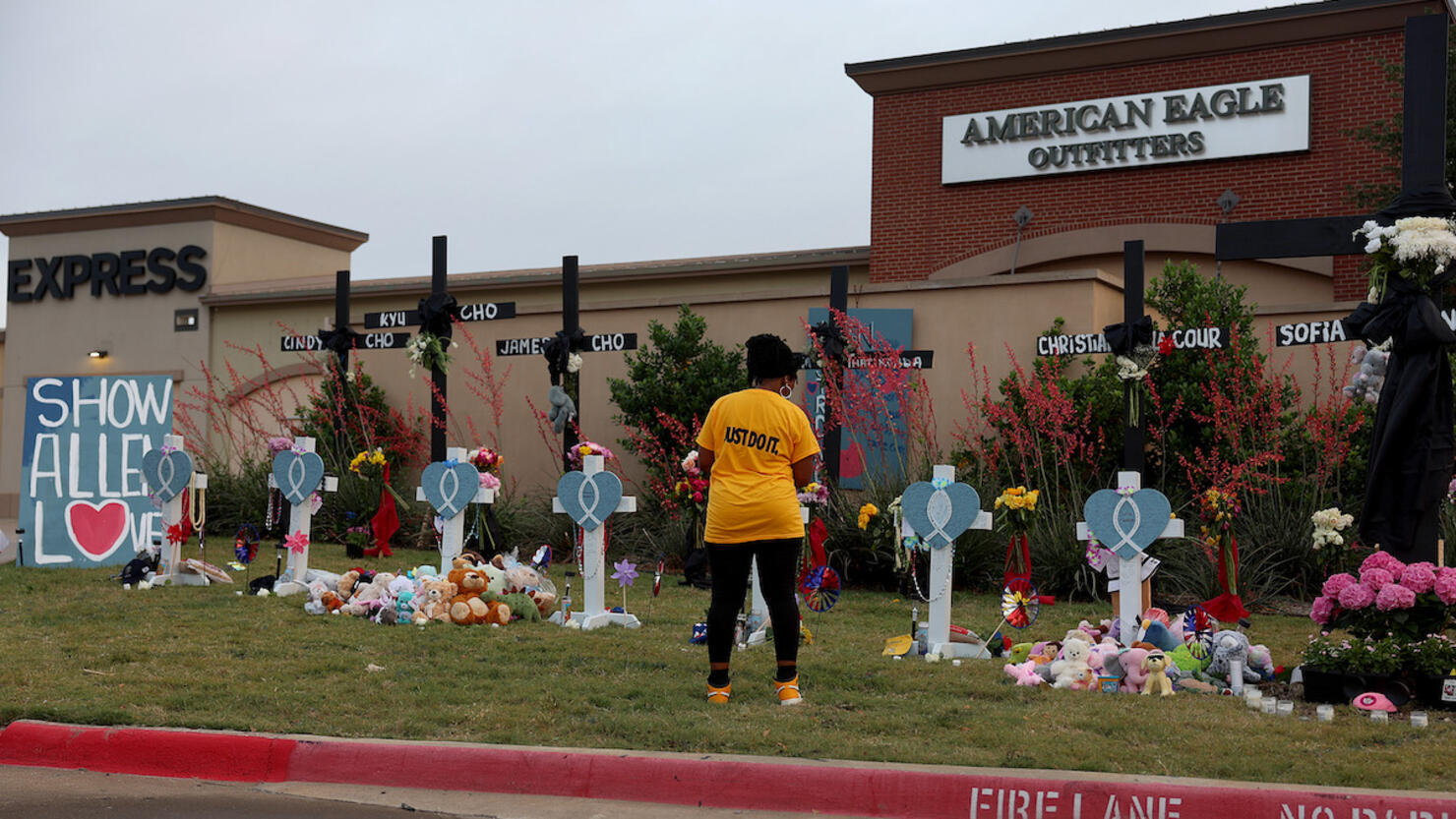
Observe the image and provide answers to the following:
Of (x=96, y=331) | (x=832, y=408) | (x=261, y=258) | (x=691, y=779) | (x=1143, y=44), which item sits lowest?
(x=691, y=779)

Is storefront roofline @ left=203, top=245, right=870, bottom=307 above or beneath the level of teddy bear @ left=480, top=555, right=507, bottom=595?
above

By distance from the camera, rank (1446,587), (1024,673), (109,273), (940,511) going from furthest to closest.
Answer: (109,273), (940,511), (1024,673), (1446,587)

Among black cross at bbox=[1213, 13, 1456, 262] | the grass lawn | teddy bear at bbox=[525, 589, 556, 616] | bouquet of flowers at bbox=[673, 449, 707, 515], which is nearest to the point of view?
A: the grass lawn

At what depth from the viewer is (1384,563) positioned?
6.73m

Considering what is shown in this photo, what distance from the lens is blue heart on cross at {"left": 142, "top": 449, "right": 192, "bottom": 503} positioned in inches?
417

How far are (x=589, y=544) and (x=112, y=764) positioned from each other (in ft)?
12.5

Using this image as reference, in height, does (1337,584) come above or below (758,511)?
below

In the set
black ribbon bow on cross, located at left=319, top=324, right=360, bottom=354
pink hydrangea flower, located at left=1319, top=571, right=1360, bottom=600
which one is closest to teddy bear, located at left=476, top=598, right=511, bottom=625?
pink hydrangea flower, located at left=1319, top=571, right=1360, bottom=600

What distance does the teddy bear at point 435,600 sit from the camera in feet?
29.6

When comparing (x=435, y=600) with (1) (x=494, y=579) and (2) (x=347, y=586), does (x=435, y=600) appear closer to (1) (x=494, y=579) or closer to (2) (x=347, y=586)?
(1) (x=494, y=579)

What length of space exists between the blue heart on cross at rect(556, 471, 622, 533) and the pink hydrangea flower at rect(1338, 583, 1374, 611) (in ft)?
15.1

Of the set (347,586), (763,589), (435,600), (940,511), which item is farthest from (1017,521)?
(347,586)

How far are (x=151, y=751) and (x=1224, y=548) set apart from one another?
723 cm

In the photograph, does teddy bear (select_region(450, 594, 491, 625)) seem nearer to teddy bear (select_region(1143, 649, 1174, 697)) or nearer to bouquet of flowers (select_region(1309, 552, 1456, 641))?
teddy bear (select_region(1143, 649, 1174, 697))
